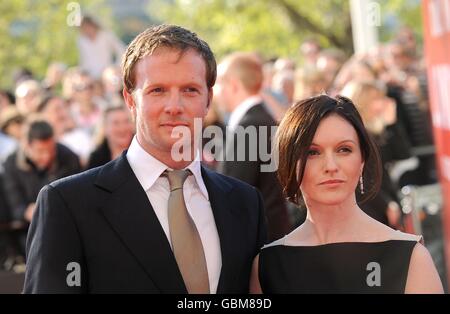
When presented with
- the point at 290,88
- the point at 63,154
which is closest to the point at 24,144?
the point at 63,154

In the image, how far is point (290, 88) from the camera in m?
12.3

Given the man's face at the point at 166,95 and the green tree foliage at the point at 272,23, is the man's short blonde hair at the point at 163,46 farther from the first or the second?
the green tree foliage at the point at 272,23

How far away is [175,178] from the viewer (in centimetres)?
343

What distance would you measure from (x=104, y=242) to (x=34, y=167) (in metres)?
5.58

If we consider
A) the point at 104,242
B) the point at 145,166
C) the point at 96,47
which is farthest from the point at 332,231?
the point at 96,47

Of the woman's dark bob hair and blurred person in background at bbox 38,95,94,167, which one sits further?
blurred person in background at bbox 38,95,94,167

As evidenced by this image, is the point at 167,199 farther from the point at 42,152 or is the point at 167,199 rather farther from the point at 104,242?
the point at 42,152

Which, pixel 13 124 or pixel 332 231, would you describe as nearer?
pixel 332 231

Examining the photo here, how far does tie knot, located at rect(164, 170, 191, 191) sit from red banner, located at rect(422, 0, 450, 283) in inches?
89.4

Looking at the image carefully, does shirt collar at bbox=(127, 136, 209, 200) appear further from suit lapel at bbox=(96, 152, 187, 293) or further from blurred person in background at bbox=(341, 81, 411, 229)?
blurred person in background at bbox=(341, 81, 411, 229)

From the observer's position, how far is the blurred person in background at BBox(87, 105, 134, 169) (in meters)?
7.83

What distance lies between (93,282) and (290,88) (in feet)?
30.1

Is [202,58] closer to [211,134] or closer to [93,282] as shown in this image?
[93,282]

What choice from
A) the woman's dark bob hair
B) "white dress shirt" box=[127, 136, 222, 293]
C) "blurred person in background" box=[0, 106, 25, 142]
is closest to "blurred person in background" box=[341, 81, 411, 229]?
the woman's dark bob hair
